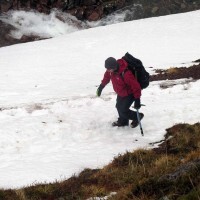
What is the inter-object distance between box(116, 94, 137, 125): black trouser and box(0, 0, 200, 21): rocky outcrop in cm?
2967

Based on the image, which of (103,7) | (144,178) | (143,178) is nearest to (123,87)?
(143,178)

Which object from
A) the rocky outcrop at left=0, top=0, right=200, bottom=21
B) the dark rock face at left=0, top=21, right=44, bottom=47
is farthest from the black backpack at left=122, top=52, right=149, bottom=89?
the rocky outcrop at left=0, top=0, right=200, bottom=21

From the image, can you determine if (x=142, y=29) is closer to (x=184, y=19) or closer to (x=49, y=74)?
(x=184, y=19)

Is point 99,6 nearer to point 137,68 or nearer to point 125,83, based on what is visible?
point 125,83

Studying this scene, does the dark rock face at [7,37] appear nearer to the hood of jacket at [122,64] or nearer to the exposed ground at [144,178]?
the hood of jacket at [122,64]

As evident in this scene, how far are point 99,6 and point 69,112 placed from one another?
2961cm

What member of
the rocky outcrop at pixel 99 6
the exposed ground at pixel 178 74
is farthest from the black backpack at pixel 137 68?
the rocky outcrop at pixel 99 6

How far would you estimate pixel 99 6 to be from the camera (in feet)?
136

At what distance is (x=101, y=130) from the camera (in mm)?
11820

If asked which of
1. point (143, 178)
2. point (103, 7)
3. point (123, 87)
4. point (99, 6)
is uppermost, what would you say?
point (99, 6)

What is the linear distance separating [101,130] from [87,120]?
83 cm

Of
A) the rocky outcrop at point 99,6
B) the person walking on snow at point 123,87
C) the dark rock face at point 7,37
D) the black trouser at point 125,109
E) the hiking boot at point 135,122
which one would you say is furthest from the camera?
the rocky outcrop at point 99,6

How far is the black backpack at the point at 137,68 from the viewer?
401 inches

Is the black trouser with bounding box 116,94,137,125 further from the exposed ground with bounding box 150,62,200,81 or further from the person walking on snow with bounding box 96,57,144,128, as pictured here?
the exposed ground with bounding box 150,62,200,81
